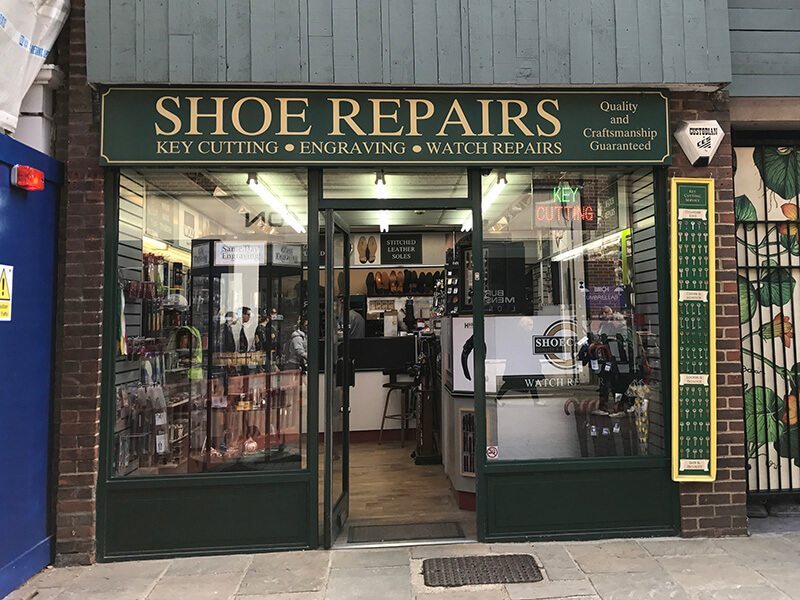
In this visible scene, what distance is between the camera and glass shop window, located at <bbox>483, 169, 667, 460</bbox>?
4344mm

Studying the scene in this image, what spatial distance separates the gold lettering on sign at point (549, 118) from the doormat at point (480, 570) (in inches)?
119

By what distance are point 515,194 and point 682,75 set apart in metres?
1.44

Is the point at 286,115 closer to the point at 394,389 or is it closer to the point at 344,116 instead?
the point at 344,116

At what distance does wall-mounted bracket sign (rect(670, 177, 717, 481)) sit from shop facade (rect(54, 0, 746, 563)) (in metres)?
0.10

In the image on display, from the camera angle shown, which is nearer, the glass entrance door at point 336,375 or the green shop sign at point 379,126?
the green shop sign at point 379,126

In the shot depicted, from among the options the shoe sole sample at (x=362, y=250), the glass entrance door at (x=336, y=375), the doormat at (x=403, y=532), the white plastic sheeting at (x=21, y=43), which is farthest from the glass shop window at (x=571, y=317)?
the shoe sole sample at (x=362, y=250)

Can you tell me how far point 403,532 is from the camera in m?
4.33

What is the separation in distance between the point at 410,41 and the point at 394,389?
468 cm

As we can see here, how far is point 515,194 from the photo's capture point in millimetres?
4516

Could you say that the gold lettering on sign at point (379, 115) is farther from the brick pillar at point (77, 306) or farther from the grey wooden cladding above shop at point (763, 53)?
the grey wooden cladding above shop at point (763, 53)

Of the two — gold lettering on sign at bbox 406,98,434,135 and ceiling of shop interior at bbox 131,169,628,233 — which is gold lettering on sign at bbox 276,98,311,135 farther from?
gold lettering on sign at bbox 406,98,434,135

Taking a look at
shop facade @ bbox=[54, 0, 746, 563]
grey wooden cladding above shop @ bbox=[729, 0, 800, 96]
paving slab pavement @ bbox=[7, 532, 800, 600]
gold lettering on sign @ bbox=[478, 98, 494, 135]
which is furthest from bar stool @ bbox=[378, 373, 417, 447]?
grey wooden cladding above shop @ bbox=[729, 0, 800, 96]

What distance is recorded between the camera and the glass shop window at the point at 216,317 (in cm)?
416

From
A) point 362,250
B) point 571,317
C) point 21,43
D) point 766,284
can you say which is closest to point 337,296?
point 571,317
